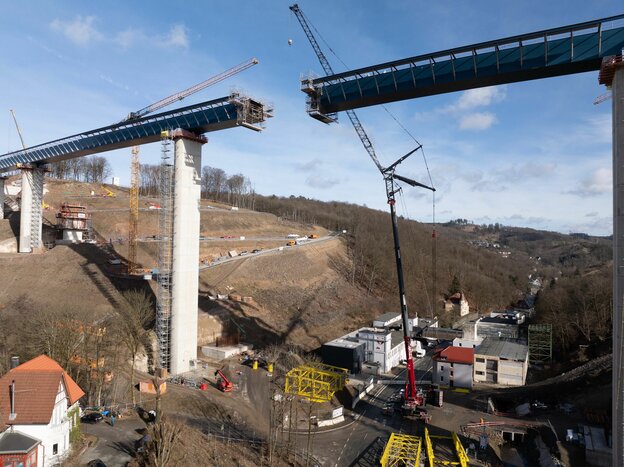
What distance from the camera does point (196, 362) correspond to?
32031mm

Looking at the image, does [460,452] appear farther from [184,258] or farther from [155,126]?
[155,126]

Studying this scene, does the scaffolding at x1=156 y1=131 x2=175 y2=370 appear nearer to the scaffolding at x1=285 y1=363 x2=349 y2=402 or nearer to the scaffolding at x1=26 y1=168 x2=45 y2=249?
the scaffolding at x1=285 y1=363 x2=349 y2=402

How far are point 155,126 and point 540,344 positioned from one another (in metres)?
44.2

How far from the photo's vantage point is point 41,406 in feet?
57.5

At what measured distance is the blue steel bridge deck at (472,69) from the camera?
64.3 feet

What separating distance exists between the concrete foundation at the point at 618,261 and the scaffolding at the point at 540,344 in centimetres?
3086

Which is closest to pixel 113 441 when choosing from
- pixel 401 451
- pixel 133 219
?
pixel 401 451

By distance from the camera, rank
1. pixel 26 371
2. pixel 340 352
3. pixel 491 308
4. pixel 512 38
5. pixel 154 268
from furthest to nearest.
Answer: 1. pixel 491 308
2. pixel 154 268
3. pixel 340 352
4. pixel 512 38
5. pixel 26 371

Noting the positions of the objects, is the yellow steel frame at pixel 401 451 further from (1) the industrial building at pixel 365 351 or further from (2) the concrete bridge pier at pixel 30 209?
(2) the concrete bridge pier at pixel 30 209

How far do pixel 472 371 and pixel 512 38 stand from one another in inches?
1004

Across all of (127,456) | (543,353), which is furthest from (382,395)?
(543,353)

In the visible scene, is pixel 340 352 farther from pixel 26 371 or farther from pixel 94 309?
pixel 26 371

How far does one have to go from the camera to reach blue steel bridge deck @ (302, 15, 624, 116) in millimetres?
19594

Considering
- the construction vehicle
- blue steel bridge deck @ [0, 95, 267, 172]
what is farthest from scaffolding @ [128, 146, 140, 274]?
the construction vehicle
